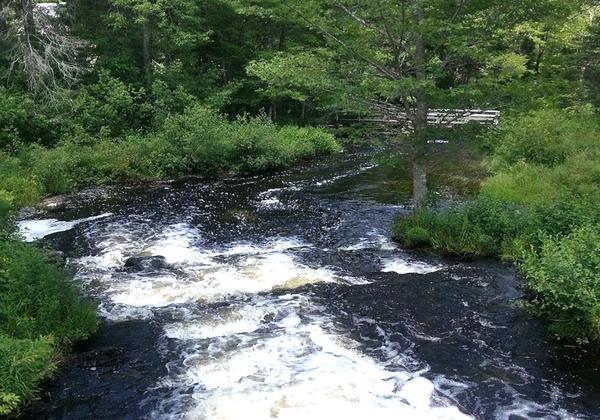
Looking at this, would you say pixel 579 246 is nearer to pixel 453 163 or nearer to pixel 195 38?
pixel 453 163

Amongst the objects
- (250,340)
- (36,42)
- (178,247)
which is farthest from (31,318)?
(36,42)

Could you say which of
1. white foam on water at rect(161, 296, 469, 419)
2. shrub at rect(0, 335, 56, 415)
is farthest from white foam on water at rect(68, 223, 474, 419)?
shrub at rect(0, 335, 56, 415)

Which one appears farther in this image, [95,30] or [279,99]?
[279,99]

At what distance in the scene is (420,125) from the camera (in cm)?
1302

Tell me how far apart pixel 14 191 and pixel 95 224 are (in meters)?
3.61

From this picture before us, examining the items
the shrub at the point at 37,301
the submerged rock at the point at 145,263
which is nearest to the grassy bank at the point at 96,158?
the shrub at the point at 37,301

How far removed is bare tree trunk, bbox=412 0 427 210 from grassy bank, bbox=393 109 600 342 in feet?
2.07

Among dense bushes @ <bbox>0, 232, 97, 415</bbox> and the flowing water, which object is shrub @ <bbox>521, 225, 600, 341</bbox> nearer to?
the flowing water

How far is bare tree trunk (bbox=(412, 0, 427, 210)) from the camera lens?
12.3m

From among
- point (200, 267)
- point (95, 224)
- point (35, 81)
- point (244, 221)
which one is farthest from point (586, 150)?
point (35, 81)

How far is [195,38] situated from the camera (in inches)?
1013

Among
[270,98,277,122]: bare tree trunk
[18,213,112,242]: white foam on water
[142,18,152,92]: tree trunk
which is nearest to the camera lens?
[18,213,112,242]: white foam on water

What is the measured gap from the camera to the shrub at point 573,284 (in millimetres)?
7805

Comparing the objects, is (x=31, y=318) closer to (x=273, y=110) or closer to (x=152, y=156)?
(x=152, y=156)
